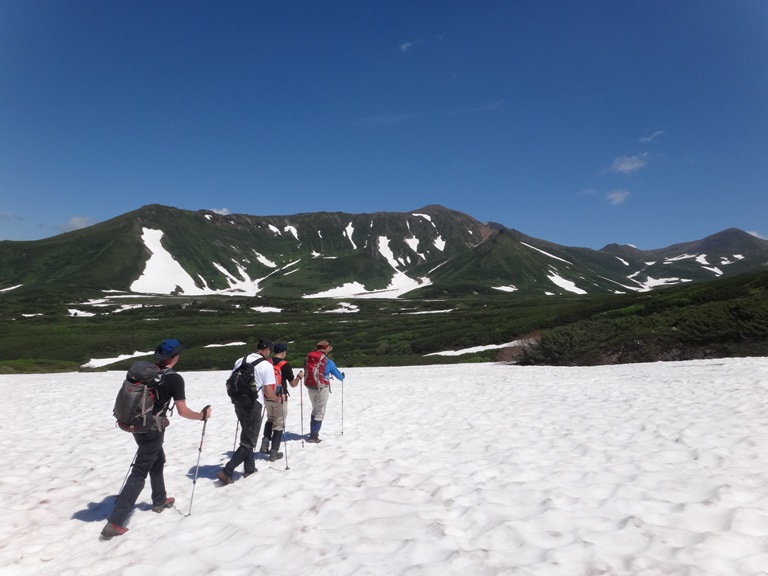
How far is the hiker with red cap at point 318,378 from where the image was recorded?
13062 mm

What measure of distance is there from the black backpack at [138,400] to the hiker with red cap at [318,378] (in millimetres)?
5397

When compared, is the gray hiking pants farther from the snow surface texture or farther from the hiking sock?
the hiking sock

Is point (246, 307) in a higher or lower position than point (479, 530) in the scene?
higher

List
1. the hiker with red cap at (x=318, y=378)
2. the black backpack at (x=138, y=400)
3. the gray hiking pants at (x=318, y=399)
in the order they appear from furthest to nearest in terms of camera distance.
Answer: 1. the gray hiking pants at (x=318, y=399)
2. the hiker with red cap at (x=318, y=378)
3. the black backpack at (x=138, y=400)

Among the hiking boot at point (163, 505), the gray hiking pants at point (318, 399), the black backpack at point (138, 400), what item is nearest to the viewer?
the black backpack at point (138, 400)

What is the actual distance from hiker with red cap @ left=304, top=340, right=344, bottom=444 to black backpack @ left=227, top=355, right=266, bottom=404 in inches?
110

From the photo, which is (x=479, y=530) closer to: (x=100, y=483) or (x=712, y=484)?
(x=712, y=484)

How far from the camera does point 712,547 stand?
18.8ft

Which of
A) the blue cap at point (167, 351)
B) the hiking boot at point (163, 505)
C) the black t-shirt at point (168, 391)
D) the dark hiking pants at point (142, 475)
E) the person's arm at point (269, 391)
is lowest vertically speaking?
the hiking boot at point (163, 505)

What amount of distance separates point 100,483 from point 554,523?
31.9 feet

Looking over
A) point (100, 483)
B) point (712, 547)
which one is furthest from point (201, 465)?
point (712, 547)

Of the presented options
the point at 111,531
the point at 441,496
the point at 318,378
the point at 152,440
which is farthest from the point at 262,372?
the point at 441,496

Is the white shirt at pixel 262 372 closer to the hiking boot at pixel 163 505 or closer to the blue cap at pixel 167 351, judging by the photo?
the blue cap at pixel 167 351

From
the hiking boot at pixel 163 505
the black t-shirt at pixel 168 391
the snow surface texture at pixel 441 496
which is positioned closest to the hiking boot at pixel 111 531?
the snow surface texture at pixel 441 496
